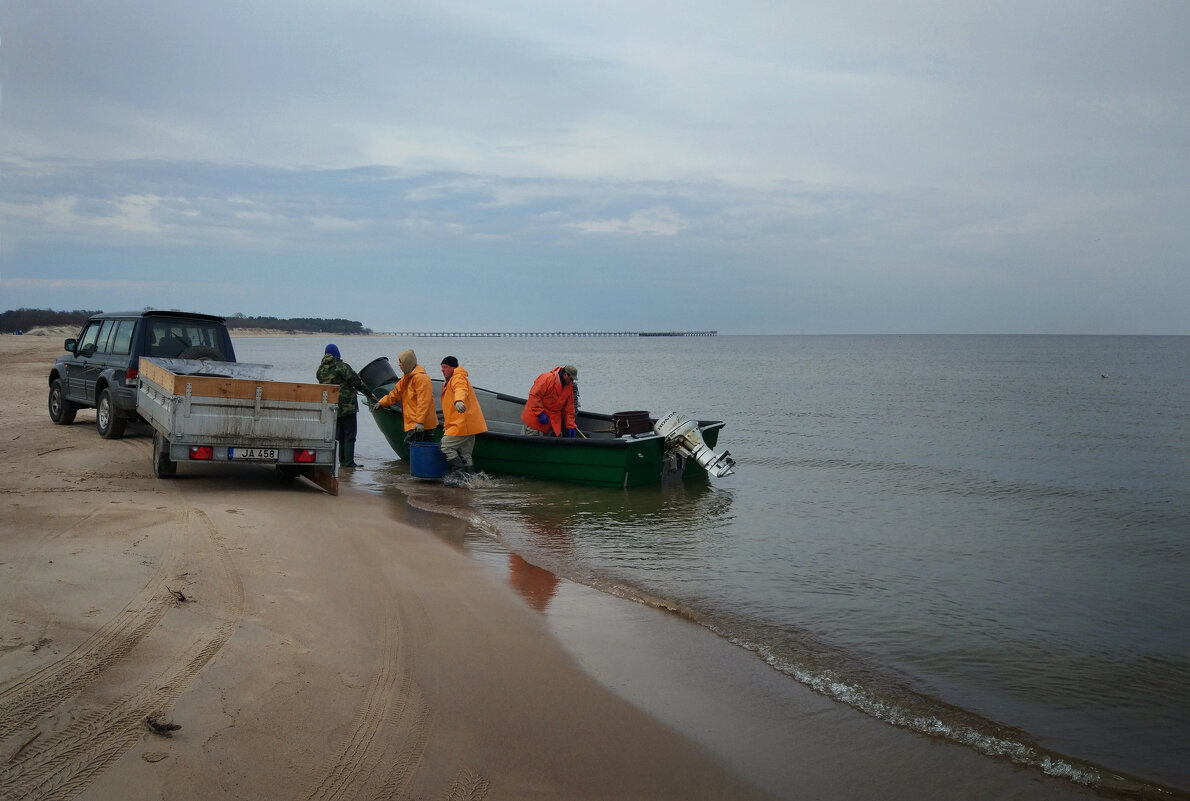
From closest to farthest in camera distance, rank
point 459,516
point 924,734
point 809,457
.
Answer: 1. point 924,734
2. point 459,516
3. point 809,457

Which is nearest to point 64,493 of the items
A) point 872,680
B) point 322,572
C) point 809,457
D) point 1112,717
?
point 322,572

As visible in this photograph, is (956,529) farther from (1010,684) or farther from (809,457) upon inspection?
(809,457)

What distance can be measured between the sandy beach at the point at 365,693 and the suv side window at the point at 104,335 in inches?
255

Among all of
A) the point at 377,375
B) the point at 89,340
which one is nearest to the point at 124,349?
the point at 89,340

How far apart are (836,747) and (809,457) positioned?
14400mm

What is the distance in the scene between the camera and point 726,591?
7914mm

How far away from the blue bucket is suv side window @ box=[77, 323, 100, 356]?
5222 millimetres

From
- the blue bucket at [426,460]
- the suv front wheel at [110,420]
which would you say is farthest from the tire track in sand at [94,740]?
the suv front wheel at [110,420]

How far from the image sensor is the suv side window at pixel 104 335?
1306 cm

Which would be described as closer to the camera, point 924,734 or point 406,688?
point 406,688

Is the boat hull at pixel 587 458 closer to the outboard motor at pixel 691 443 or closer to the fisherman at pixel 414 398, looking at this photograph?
the outboard motor at pixel 691 443

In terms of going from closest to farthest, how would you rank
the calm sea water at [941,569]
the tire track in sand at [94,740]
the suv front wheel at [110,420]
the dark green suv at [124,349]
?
1. the tire track in sand at [94,740]
2. the calm sea water at [941,569]
3. the dark green suv at [124,349]
4. the suv front wheel at [110,420]

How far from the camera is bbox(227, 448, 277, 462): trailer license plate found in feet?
30.8

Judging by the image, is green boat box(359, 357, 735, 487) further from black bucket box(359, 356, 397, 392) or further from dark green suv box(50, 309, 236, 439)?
dark green suv box(50, 309, 236, 439)
